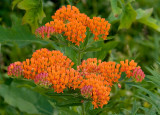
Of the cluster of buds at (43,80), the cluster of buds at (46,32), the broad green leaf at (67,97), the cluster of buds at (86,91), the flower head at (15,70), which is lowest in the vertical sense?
the broad green leaf at (67,97)

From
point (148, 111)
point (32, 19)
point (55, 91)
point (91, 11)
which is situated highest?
point (91, 11)

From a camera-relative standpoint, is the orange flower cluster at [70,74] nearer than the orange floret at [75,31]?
Yes

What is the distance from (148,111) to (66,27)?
2.14 feet

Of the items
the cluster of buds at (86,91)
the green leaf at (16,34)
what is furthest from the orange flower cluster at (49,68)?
the green leaf at (16,34)

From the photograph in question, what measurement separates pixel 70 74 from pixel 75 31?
0.28 meters

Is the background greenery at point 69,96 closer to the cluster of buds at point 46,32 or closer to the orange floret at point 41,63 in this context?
the orange floret at point 41,63

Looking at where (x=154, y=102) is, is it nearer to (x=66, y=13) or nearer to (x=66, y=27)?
(x=66, y=27)

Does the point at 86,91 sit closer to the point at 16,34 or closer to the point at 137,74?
the point at 137,74

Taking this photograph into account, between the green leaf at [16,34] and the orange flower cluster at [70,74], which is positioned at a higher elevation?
the green leaf at [16,34]

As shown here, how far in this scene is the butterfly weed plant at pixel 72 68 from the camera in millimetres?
1478

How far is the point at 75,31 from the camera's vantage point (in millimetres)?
1686

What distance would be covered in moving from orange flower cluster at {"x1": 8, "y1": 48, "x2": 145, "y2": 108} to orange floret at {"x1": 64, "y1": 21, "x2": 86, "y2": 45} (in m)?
0.12

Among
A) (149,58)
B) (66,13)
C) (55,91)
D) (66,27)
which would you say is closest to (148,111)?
(55,91)

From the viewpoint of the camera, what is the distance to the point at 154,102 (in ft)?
4.93
